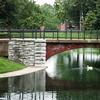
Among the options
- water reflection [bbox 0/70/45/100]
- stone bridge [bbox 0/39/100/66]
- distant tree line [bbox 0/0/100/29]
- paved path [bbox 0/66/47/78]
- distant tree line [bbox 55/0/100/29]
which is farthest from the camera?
distant tree line [bbox 55/0/100/29]

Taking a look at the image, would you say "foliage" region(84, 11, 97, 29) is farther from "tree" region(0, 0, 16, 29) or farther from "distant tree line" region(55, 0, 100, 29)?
"tree" region(0, 0, 16, 29)

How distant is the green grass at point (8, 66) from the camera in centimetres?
4872

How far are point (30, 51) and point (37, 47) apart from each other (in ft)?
2.99

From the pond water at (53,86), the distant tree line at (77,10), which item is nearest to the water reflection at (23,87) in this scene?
the pond water at (53,86)

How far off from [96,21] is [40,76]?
24245 millimetres

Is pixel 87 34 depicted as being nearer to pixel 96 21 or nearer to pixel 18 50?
pixel 18 50

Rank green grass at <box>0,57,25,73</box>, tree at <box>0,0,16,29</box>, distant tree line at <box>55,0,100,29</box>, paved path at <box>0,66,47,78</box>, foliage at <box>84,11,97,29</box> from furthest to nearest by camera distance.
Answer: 1. distant tree line at <box>55,0,100,29</box>
2. foliage at <box>84,11,97,29</box>
3. tree at <box>0,0,16,29</box>
4. green grass at <box>0,57,25,73</box>
5. paved path at <box>0,66,47,78</box>

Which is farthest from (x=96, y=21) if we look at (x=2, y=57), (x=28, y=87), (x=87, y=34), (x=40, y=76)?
(x=28, y=87)

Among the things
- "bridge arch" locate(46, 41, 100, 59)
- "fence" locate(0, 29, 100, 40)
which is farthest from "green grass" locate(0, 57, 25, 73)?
"bridge arch" locate(46, 41, 100, 59)

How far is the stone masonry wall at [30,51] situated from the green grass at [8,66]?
5.30 ft

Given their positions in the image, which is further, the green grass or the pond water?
the green grass

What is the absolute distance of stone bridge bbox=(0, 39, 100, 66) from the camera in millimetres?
54156

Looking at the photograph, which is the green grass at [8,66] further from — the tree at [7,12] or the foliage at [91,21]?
the foliage at [91,21]

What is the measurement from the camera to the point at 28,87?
3969 centimetres
